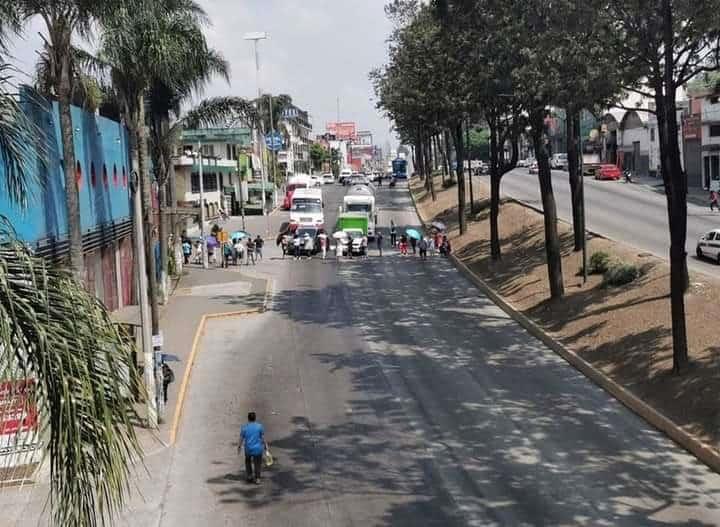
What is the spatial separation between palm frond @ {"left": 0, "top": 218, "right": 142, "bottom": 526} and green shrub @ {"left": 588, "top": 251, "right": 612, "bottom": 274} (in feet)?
80.7

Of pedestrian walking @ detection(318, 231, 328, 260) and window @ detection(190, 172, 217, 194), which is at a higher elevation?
window @ detection(190, 172, 217, 194)

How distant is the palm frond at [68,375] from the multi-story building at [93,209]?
11.3 metres

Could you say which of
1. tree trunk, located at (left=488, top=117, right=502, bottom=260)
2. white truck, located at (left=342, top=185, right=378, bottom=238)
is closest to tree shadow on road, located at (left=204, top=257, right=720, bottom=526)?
tree trunk, located at (left=488, top=117, right=502, bottom=260)

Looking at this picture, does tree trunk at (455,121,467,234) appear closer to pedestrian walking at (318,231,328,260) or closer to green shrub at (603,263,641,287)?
pedestrian walking at (318,231,328,260)

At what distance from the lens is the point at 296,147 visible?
153750mm

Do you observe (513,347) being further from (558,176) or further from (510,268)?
(558,176)

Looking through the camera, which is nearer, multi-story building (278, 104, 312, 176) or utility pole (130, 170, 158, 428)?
utility pole (130, 170, 158, 428)

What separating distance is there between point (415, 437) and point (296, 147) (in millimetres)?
138913

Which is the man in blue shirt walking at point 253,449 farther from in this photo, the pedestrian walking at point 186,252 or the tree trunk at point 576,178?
the pedestrian walking at point 186,252

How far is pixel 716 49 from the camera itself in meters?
18.2

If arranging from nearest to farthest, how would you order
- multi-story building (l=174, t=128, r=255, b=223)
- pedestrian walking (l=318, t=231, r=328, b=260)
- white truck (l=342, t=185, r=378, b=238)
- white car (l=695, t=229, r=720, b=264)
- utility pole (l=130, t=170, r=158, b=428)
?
utility pole (l=130, t=170, r=158, b=428) < white car (l=695, t=229, r=720, b=264) < pedestrian walking (l=318, t=231, r=328, b=260) < white truck (l=342, t=185, r=378, b=238) < multi-story building (l=174, t=128, r=255, b=223)

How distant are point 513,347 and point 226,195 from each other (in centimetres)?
5793

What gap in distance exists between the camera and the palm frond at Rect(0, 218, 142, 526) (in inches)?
239

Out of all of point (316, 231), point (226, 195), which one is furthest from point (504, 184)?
point (316, 231)
